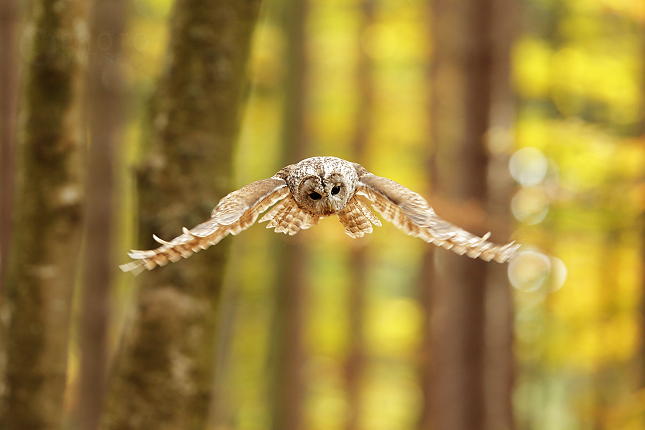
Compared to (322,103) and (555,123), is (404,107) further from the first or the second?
(555,123)

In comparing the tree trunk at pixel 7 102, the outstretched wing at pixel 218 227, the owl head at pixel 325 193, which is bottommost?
the outstretched wing at pixel 218 227

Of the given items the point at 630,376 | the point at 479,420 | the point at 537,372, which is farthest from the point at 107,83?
the point at 537,372

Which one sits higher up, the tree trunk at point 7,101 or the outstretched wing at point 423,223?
the tree trunk at point 7,101

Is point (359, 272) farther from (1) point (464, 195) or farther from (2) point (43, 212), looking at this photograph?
(2) point (43, 212)

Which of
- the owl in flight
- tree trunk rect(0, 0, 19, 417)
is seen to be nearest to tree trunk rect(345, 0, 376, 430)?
tree trunk rect(0, 0, 19, 417)

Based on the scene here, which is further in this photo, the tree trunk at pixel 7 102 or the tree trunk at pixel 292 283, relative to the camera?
the tree trunk at pixel 292 283

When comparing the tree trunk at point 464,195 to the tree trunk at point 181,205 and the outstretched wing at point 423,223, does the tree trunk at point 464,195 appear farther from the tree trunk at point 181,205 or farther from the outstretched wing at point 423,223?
the outstretched wing at point 423,223

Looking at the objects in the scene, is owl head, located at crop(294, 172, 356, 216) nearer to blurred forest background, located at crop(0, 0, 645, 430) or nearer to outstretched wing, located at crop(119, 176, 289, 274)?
outstretched wing, located at crop(119, 176, 289, 274)

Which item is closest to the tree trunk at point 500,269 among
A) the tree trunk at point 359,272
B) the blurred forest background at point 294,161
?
the blurred forest background at point 294,161
